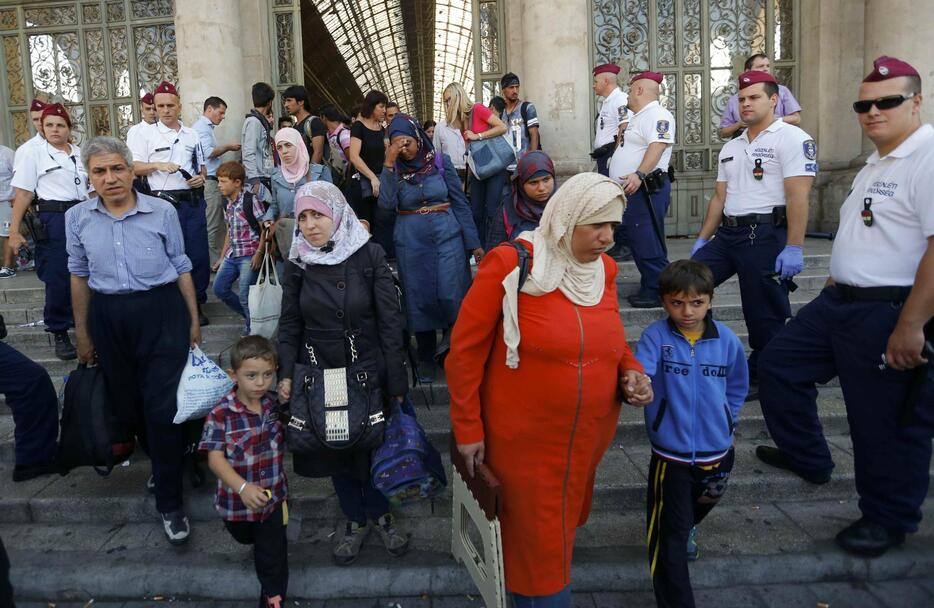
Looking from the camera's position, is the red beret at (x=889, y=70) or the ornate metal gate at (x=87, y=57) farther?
the ornate metal gate at (x=87, y=57)

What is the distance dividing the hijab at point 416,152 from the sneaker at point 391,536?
7.75 feet

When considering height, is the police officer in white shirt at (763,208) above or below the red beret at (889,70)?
below

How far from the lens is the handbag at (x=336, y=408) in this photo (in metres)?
3.04

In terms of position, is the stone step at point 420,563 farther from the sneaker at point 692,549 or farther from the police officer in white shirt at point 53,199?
the police officer in white shirt at point 53,199

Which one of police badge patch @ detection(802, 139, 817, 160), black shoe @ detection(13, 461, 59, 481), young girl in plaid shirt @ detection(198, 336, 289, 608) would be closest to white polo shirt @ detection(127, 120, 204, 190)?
black shoe @ detection(13, 461, 59, 481)

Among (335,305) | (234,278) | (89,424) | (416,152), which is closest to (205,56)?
(234,278)

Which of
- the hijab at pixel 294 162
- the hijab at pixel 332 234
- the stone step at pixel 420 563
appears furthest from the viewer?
the hijab at pixel 294 162

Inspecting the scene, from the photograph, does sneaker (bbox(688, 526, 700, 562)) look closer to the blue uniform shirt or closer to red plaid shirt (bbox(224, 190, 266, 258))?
the blue uniform shirt

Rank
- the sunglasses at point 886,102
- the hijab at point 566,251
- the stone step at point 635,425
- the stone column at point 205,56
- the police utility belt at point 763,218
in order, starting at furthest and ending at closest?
the stone column at point 205,56
the stone step at point 635,425
the police utility belt at point 763,218
the sunglasses at point 886,102
the hijab at point 566,251

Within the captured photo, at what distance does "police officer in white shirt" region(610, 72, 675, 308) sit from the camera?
17.4ft

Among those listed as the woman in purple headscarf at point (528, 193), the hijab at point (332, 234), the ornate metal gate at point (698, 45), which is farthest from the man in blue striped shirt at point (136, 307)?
the ornate metal gate at point (698, 45)

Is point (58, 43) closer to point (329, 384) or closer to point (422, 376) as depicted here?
point (422, 376)

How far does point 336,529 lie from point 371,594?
580 millimetres

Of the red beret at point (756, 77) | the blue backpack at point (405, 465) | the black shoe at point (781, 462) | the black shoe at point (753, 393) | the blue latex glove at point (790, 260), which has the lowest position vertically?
the black shoe at point (781, 462)
